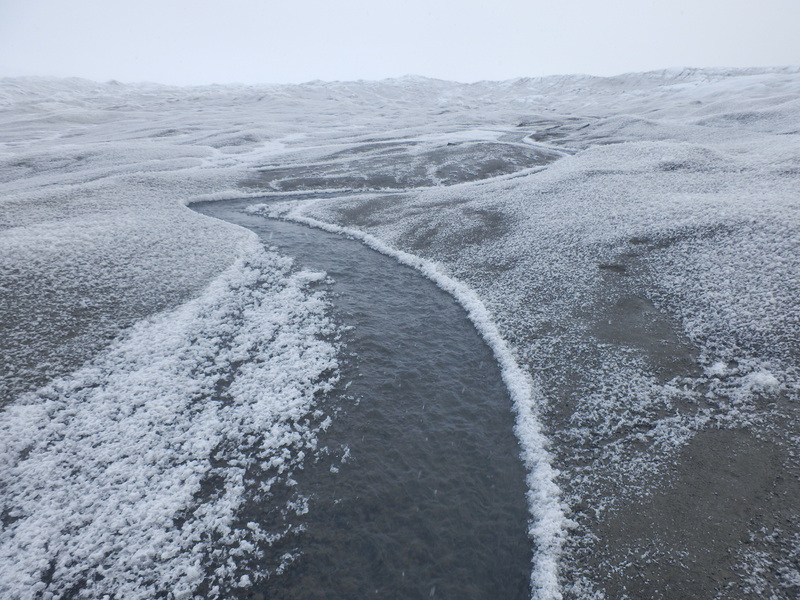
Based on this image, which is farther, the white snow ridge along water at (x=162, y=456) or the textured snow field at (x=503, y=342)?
the textured snow field at (x=503, y=342)

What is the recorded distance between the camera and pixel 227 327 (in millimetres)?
11328

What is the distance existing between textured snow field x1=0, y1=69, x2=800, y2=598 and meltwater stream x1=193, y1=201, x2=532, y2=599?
20.9 inches

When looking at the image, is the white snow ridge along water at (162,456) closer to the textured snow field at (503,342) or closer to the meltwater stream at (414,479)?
the textured snow field at (503,342)

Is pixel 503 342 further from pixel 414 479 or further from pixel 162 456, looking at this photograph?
pixel 162 456

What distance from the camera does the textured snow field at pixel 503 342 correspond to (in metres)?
5.95

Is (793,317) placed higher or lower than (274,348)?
higher

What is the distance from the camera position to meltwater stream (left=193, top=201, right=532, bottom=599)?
5.80m

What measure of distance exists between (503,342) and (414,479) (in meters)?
4.81

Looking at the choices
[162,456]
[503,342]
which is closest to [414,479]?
[162,456]

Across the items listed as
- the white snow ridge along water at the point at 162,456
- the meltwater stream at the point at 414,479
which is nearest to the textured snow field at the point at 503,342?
the white snow ridge along water at the point at 162,456

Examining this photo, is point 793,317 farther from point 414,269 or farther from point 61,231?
point 61,231

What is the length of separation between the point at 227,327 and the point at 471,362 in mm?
6784

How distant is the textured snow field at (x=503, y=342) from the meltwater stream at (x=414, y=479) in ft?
1.75

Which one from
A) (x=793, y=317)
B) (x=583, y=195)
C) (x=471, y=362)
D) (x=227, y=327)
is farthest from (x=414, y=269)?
(x=793, y=317)
